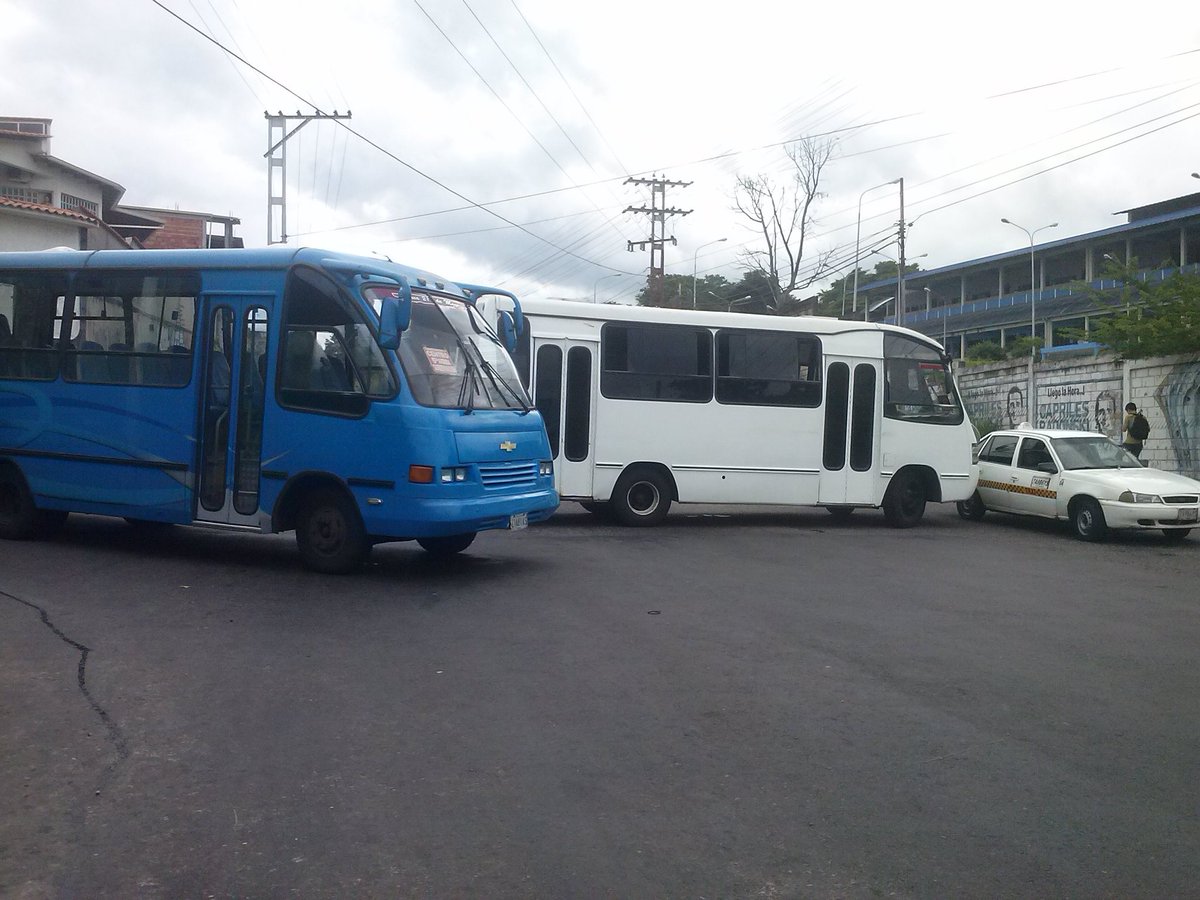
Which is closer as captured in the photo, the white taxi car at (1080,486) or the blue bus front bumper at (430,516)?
the blue bus front bumper at (430,516)

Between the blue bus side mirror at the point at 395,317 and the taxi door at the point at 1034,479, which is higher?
the blue bus side mirror at the point at 395,317

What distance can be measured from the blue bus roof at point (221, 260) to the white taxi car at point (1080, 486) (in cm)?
935

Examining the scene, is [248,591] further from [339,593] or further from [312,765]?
[312,765]

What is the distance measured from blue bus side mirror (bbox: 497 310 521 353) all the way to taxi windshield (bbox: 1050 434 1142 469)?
857 cm

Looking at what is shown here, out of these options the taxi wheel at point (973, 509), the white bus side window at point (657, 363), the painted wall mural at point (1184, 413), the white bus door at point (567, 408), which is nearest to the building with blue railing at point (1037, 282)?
the painted wall mural at point (1184, 413)

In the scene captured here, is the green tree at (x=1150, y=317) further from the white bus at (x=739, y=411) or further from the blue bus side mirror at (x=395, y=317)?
the blue bus side mirror at (x=395, y=317)

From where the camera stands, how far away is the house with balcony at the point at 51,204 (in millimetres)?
28344

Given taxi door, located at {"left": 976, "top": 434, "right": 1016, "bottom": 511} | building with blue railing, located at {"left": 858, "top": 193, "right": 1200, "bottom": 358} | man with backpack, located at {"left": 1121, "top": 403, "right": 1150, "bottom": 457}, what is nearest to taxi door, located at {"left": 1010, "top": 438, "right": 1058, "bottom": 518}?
taxi door, located at {"left": 976, "top": 434, "right": 1016, "bottom": 511}

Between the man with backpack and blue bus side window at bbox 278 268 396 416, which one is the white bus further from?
the man with backpack

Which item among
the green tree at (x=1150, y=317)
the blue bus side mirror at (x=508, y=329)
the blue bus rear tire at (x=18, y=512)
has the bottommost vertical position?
the blue bus rear tire at (x=18, y=512)

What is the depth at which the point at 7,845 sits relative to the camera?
4.00 meters

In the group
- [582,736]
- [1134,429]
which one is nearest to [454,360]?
Answer: [582,736]

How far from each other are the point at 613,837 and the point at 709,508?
15010 millimetres

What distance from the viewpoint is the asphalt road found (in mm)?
3922
